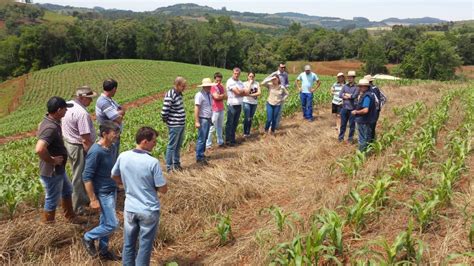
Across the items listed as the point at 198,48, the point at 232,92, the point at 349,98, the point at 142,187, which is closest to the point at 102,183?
the point at 142,187

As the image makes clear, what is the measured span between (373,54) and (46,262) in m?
76.4

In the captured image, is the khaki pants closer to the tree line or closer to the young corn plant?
the young corn plant

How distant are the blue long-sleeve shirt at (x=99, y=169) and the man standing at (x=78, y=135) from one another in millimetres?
1022

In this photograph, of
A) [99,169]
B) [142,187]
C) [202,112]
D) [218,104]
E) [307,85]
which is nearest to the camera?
[142,187]

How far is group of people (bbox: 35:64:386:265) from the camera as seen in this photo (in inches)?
156

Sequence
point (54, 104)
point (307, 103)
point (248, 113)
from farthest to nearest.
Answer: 1. point (307, 103)
2. point (248, 113)
3. point (54, 104)

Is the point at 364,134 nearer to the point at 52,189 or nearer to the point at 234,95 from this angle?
the point at 234,95

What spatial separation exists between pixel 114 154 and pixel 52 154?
1221mm

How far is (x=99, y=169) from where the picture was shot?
14.5 ft

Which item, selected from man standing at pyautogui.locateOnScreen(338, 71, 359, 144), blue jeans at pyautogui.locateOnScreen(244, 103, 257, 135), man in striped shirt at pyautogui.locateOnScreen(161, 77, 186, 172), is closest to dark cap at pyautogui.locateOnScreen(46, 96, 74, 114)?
man in striped shirt at pyautogui.locateOnScreen(161, 77, 186, 172)

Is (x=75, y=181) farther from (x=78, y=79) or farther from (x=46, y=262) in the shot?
(x=78, y=79)

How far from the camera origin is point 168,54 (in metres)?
76.0

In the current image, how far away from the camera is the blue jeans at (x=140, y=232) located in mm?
3973

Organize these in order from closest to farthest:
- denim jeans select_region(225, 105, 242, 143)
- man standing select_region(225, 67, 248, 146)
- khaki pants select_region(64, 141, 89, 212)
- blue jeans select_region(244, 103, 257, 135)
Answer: khaki pants select_region(64, 141, 89, 212), man standing select_region(225, 67, 248, 146), denim jeans select_region(225, 105, 242, 143), blue jeans select_region(244, 103, 257, 135)
